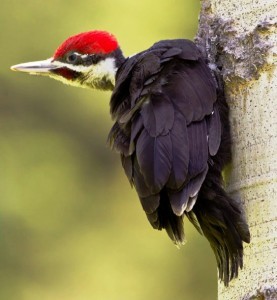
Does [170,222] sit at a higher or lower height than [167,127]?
lower

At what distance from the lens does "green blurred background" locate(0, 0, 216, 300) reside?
324 inches

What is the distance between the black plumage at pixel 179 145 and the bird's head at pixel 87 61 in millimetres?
476

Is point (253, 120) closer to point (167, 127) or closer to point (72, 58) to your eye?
point (167, 127)

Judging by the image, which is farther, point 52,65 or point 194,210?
point 52,65

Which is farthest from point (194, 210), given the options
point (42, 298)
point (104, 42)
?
point (42, 298)

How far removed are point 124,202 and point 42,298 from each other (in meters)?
0.84

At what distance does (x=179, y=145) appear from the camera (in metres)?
3.28

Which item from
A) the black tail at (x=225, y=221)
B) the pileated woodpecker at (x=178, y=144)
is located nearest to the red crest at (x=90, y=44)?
the pileated woodpecker at (x=178, y=144)

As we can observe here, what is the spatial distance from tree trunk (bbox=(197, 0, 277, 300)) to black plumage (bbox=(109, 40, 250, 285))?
4 centimetres

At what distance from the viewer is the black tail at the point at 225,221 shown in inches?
132

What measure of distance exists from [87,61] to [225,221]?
0.97m

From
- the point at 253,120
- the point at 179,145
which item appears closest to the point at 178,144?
the point at 179,145

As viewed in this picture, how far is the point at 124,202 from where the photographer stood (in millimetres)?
8312

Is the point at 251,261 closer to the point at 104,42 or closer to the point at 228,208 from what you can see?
the point at 228,208
